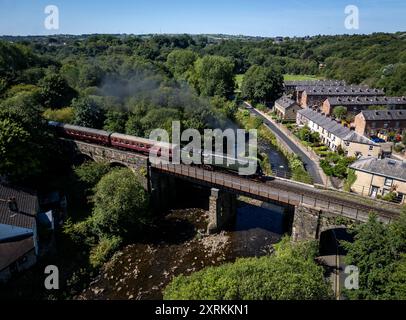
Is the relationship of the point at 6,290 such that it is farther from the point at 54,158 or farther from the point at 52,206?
the point at 54,158

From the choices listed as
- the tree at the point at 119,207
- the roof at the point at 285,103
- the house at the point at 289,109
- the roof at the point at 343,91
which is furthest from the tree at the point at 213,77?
the tree at the point at 119,207

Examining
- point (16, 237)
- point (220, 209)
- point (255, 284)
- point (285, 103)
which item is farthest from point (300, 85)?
point (255, 284)

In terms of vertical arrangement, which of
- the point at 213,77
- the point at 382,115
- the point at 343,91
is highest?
the point at 213,77

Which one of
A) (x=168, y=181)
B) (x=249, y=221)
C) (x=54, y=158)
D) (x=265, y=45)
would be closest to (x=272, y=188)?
(x=249, y=221)

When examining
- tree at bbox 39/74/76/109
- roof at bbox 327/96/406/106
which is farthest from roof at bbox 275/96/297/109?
tree at bbox 39/74/76/109

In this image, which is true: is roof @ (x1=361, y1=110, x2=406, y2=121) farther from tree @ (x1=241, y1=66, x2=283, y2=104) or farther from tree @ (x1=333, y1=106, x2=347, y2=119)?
tree @ (x1=241, y1=66, x2=283, y2=104)

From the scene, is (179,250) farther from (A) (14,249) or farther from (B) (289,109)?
(B) (289,109)
